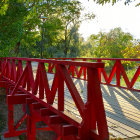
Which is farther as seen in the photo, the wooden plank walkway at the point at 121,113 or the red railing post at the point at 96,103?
the wooden plank walkway at the point at 121,113

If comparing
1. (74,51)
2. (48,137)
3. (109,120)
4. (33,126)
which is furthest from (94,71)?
(74,51)

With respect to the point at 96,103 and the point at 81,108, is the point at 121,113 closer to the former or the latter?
the point at 81,108

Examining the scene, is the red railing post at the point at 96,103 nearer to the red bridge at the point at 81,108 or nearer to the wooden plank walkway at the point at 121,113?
the red bridge at the point at 81,108

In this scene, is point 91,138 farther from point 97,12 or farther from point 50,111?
point 97,12

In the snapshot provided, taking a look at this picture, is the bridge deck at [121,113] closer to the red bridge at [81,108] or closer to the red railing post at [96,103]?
the red bridge at [81,108]

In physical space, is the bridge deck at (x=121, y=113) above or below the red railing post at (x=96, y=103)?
below

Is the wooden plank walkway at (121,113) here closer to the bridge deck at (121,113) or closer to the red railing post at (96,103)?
the bridge deck at (121,113)

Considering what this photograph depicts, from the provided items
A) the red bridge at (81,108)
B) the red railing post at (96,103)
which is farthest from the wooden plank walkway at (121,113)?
the red railing post at (96,103)

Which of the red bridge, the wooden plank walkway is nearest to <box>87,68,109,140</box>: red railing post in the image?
the red bridge

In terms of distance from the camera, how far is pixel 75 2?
26641mm

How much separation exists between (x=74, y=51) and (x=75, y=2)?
752 centimetres

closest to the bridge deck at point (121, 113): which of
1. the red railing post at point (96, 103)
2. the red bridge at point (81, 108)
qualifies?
the red bridge at point (81, 108)

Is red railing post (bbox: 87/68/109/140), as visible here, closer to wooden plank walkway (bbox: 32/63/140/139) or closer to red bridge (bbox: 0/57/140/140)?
red bridge (bbox: 0/57/140/140)

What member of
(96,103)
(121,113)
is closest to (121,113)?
(121,113)
